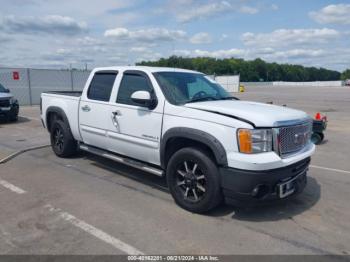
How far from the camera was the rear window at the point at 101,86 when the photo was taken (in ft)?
19.7

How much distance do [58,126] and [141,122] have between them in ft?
9.36

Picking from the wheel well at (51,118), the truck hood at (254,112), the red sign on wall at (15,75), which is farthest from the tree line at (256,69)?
the truck hood at (254,112)

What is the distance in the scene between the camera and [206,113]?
175 inches

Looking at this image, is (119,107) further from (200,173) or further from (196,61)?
(196,61)

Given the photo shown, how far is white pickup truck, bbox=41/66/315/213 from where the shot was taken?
410 centimetres

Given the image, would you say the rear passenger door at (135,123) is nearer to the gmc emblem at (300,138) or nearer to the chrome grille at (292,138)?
the chrome grille at (292,138)

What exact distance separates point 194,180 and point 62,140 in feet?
12.8

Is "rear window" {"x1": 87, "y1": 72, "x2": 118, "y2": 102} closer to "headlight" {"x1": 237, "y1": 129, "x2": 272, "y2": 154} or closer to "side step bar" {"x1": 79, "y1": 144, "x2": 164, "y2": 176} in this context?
"side step bar" {"x1": 79, "y1": 144, "x2": 164, "y2": 176}

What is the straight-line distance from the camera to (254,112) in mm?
4328

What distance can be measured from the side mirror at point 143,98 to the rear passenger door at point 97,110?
1.07 m

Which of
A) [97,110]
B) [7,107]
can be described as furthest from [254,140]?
[7,107]

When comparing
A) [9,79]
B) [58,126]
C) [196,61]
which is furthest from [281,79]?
[58,126]

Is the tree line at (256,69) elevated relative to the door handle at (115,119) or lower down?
elevated

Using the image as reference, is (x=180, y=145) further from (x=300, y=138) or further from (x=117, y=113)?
(x=300, y=138)
